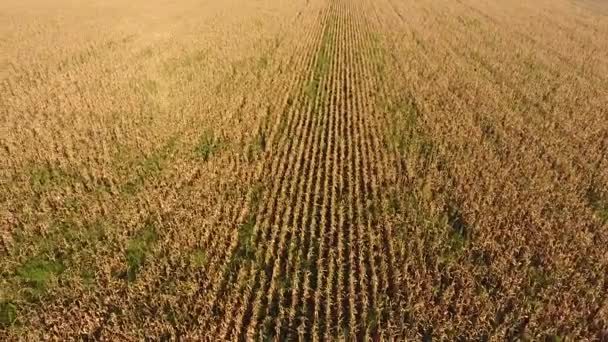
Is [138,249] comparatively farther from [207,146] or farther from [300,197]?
[207,146]

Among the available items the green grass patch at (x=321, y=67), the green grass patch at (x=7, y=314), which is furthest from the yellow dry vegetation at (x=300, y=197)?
the green grass patch at (x=321, y=67)

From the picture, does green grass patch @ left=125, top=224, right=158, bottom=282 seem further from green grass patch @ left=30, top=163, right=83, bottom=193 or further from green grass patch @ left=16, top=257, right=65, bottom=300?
green grass patch @ left=30, top=163, right=83, bottom=193

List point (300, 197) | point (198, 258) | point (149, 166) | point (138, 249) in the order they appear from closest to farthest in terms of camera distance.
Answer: point (198, 258), point (138, 249), point (300, 197), point (149, 166)

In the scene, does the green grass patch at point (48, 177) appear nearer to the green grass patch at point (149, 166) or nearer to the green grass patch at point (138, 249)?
the green grass patch at point (149, 166)

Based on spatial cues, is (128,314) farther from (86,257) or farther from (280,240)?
(280,240)

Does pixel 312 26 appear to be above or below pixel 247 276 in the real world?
above

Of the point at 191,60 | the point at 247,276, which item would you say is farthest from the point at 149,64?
the point at 247,276

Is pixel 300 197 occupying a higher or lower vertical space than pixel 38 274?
higher

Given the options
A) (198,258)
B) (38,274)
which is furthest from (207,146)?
(38,274)
